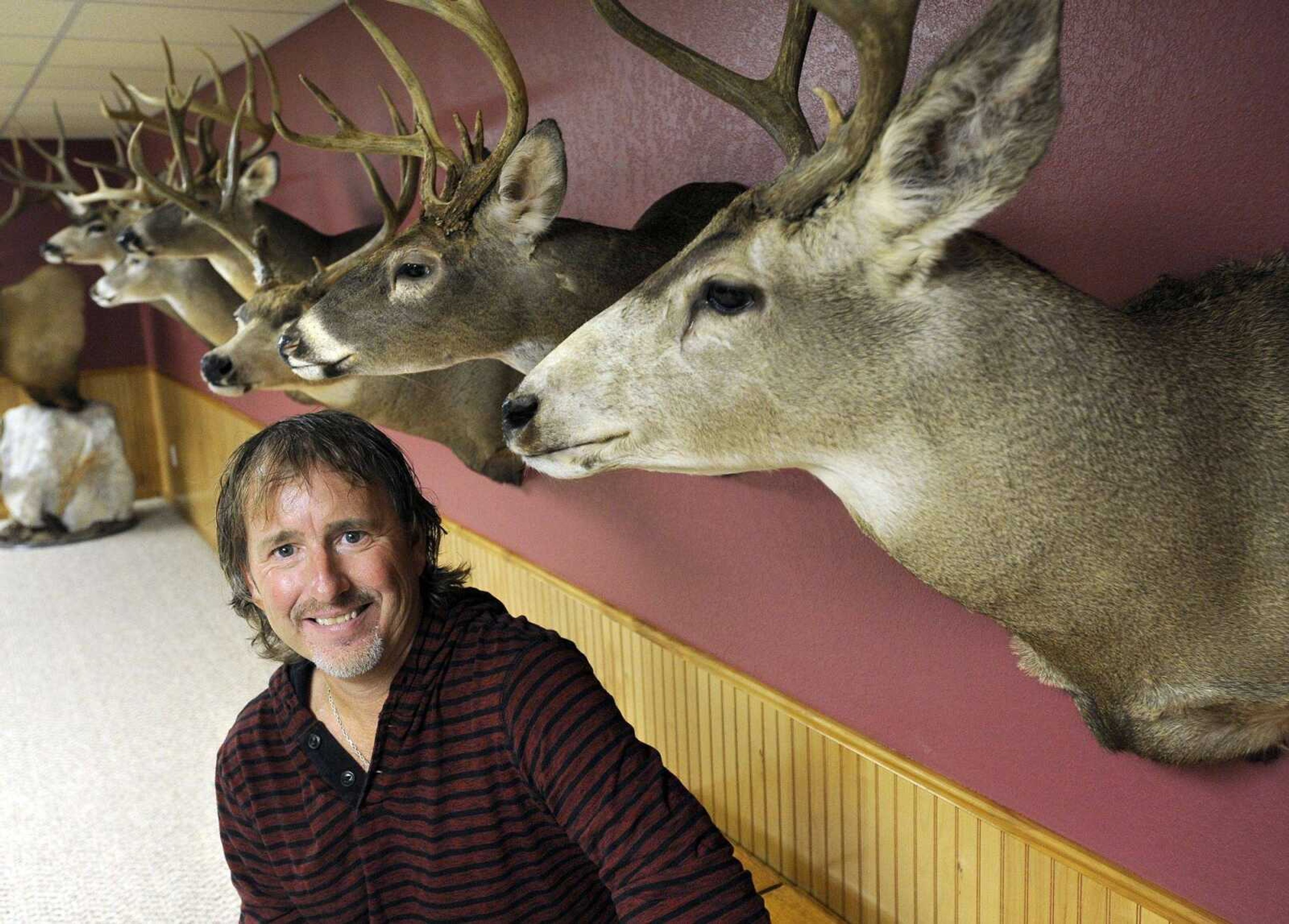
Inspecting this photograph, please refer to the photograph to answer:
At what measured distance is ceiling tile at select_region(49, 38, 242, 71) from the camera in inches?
150

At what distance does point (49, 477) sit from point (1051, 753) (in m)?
6.36

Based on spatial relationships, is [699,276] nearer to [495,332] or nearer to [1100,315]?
[1100,315]

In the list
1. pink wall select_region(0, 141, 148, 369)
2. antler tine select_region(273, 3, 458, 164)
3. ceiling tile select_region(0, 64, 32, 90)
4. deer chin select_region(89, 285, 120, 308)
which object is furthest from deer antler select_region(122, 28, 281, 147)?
pink wall select_region(0, 141, 148, 369)

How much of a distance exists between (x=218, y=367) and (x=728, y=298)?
1652mm

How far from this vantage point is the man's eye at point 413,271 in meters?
1.71

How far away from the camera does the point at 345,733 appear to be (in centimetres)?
143

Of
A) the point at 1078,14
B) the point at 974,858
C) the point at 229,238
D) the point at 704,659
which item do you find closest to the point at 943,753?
the point at 974,858

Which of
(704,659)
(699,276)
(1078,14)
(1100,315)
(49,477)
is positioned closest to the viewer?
(1100,315)

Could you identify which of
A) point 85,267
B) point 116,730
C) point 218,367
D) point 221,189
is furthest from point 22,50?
point 85,267

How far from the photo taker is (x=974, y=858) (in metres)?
1.65

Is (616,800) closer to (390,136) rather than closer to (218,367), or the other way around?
(390,136)

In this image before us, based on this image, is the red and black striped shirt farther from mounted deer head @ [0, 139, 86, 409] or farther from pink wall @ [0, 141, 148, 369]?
pink wall @ [0, 141, 148, 369]

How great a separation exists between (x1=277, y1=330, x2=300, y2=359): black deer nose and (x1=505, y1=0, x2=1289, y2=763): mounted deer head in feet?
3.06

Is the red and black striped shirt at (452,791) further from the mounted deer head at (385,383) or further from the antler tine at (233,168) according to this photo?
the antler tine at (233,168)
